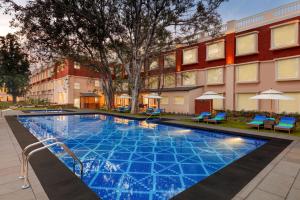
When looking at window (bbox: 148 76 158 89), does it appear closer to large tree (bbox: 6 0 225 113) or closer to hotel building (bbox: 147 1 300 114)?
hotel building (bbox: 147 1 300 114)

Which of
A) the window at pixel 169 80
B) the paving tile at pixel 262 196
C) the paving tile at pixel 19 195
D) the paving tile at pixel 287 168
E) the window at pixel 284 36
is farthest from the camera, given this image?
the window at pixel 169 80

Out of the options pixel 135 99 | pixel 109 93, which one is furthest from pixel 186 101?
pixel 109 93

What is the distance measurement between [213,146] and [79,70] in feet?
111

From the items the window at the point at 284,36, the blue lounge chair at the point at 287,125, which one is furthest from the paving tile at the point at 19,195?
the window at the point at 284,36

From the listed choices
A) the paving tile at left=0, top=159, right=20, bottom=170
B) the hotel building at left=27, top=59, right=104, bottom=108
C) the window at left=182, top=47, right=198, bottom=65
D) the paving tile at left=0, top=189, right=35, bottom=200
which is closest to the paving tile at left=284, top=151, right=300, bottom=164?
the paving tile at left=0, top=189, right=35, bottom=200

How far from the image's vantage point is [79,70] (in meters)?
35.8

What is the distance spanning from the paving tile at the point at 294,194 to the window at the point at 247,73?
17.3 metres

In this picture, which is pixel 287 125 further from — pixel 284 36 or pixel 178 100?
pixel 178 100

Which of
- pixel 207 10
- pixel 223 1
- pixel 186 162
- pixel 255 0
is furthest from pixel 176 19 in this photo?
Result: pixel 186 162

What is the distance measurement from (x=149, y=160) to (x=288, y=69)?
17.4m

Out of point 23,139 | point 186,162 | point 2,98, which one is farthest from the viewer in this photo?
point 2,98

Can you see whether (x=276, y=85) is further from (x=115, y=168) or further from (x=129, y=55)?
(x=115, y=168)

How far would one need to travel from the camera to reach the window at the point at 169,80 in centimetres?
2659

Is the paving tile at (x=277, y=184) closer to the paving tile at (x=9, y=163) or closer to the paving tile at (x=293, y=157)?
the paving tile at (x=293, y=157)
